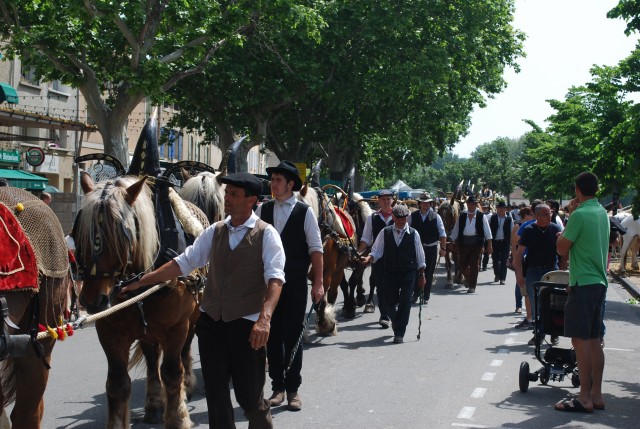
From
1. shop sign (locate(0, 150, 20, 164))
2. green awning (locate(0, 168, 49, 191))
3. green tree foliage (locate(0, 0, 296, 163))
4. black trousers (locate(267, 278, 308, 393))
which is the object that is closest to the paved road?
black trousers (locate(267, 278, 308, 393))

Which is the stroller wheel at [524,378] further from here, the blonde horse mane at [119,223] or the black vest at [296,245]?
the blonde horse mane at [119,223]

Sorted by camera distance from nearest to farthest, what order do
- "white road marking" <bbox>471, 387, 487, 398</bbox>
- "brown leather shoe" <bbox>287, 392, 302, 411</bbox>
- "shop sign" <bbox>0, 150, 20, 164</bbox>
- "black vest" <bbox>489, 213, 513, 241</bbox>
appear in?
"brown leather shoe" <bbox>287, 392, 302, 411</bbox>, "white road marking" <bbox>471, 387, 487, 398</bbox>, "black vest" <bbox>489, 213, 513, 241</bbox>, "shop sign" <bbox>0, 150, 20, 164</bbox>

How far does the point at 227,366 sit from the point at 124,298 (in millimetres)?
1172

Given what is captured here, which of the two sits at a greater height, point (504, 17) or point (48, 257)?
point (504, 17)

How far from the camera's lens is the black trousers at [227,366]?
18.5 feet

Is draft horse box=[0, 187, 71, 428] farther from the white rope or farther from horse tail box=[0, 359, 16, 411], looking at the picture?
the white rope

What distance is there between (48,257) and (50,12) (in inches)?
563

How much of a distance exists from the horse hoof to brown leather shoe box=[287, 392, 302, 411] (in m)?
1.12

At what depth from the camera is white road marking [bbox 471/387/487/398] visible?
8786mm

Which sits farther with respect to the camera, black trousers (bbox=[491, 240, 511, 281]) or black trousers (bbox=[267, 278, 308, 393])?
black trousers (bbox=[491, 240, 511, 281])

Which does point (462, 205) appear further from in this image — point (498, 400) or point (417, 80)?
point (498, 400)

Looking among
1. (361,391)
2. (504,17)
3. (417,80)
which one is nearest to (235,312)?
(361,391)

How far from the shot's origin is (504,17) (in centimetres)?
3909

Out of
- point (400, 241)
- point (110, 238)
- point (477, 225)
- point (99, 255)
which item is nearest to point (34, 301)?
point (99, 255)
